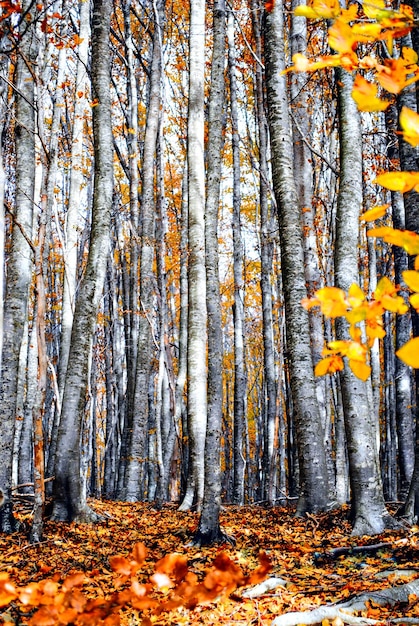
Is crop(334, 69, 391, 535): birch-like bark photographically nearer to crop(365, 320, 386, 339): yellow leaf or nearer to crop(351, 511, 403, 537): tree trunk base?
crop(351, 511, 403, 537): tree trunk base

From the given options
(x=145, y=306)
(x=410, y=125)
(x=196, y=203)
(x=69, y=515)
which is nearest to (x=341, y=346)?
(x=410, y=125)

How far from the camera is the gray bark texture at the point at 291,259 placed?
224 inches

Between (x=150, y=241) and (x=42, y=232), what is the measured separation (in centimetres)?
502

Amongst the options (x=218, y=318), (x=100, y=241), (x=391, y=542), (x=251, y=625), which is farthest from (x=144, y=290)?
(x=251, y=625)

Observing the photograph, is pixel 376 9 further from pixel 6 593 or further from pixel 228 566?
pixel 6 593

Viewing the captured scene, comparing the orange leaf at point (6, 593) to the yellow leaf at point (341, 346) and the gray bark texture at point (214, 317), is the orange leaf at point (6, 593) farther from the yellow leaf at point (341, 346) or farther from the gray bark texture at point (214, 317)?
the gray bark texture at point (214, 317)

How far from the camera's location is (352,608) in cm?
284

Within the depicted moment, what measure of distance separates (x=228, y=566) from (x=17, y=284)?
4872mm

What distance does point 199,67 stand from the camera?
237 inches

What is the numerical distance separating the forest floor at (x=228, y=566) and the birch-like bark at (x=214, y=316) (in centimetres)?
32

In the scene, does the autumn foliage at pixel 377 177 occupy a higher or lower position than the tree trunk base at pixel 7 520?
higher

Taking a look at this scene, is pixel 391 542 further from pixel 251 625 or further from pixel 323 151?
pixel 323 151

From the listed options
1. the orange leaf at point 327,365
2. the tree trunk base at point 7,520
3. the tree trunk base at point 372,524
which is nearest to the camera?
the orange leaf at point 327,365

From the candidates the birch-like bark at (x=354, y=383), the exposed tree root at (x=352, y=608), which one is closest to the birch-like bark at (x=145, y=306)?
the birch-like bark at (x=354, y=383)
